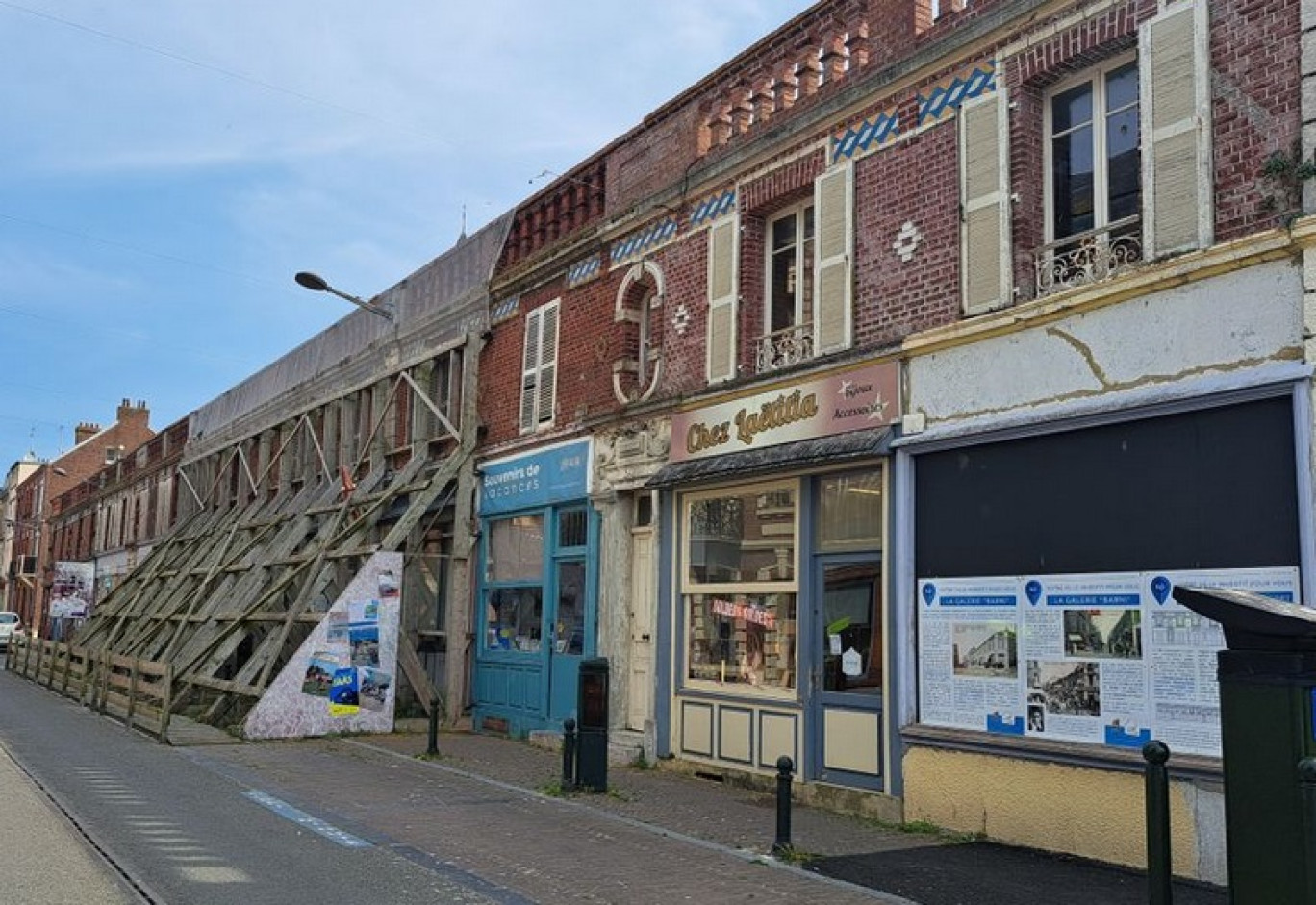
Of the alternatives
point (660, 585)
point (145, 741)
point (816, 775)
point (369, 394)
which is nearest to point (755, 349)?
point (660, 585)

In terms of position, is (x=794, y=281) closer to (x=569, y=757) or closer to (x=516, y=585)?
(x=569, y=757)

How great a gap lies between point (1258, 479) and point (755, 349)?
5.54 metres

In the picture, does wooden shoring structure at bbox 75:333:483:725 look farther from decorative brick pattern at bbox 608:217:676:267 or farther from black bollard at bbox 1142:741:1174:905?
black bollard at bbox 1142:741:1174:905

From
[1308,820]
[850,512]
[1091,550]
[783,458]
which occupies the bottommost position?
[1308,820]

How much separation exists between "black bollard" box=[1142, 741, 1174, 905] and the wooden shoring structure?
413 inches

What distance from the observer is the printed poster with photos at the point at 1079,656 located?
7535 millimetres

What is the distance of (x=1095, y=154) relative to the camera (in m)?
8.87

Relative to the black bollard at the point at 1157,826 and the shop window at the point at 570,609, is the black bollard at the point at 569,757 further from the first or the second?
the black bollard at the point at 1157,826

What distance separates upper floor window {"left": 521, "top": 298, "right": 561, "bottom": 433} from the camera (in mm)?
15648

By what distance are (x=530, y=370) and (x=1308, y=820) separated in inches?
512

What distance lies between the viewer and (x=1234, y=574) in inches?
292

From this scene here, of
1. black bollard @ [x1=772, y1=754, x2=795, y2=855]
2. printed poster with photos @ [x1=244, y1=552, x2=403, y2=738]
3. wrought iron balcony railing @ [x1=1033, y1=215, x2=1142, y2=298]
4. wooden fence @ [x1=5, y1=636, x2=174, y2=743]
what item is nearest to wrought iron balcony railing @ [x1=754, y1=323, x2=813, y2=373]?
wrought iron balcony railing @ [x1=1033, y1=215, x2=1142, y2=298]

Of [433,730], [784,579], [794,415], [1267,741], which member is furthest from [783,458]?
[1267,741]

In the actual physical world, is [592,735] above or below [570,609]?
below
